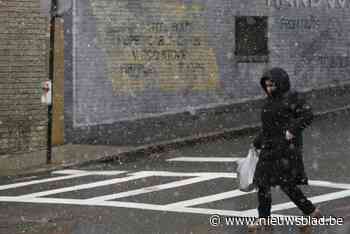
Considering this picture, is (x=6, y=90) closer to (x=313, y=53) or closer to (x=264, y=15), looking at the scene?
(x=264, y=15)

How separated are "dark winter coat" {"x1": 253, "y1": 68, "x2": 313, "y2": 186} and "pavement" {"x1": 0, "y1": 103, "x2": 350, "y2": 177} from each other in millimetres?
6959

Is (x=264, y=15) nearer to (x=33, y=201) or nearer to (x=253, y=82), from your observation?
(x=253, y=82)

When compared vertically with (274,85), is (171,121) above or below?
below

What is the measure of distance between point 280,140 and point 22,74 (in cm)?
1020

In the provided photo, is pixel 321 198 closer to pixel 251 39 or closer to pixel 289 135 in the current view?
pixel 289 135

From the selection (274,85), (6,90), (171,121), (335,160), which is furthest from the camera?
(171,121)

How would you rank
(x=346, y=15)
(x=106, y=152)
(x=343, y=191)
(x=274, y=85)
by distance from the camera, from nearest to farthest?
(x=274, y=85), (x=343, y=191), (x=106, y=152), (x=346, y=15)

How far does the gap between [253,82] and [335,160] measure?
332 inches

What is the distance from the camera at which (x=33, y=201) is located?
12.6m

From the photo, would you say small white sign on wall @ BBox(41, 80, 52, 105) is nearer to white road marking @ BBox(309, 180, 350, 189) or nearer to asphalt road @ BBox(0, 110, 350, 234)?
asphalt road @ BBox(0, 110, 350, 234)

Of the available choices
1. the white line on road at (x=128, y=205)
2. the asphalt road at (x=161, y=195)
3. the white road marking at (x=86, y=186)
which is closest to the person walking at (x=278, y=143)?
the asphalt road at (x=161, y=195)

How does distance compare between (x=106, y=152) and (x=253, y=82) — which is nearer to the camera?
(x=106, y=152)

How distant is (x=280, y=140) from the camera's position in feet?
31.9

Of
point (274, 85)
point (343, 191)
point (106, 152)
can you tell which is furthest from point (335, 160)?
point (274, 85)
